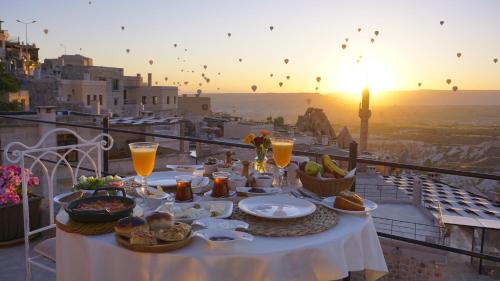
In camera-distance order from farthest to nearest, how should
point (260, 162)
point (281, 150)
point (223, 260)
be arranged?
point (260, 162), point (281, 150), point (223, 260)

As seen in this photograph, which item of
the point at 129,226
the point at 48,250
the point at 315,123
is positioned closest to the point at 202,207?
the point at 129,226

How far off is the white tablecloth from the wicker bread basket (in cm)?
44

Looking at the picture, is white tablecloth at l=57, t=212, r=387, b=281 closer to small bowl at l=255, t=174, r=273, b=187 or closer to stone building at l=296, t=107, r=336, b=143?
small bowl at l=255, t=174, r=273, b=187

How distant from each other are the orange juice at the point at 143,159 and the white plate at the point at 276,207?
20.6 inches

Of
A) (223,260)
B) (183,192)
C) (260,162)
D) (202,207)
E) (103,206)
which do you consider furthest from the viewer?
(260,162)

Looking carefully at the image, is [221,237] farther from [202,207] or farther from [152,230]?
[202,207]

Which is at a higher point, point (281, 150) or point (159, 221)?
point (281, 150)

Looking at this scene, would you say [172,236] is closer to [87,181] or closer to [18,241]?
[87,181]

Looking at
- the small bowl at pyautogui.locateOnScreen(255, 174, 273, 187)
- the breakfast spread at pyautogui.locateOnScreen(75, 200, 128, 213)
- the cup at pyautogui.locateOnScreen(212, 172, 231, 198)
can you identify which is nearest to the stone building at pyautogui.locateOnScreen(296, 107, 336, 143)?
the small bowl at pyautogui.locateOnScreen(255, 174, 273, 187)

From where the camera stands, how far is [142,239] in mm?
1271

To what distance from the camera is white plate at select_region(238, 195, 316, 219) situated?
1601mm

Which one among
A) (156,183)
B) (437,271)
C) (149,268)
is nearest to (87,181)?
(156,183)

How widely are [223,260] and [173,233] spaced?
7.2 inches

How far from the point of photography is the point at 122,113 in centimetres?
3412
